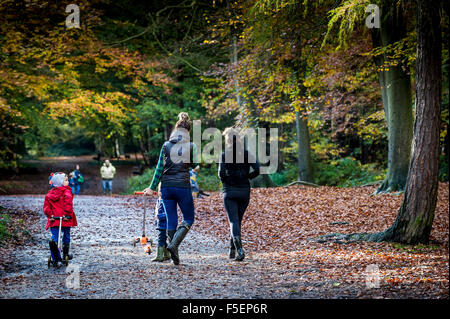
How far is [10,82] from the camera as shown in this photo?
11672mm

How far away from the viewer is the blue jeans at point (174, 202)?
19.2 feet

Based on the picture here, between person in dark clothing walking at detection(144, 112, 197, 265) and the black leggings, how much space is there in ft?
2.08

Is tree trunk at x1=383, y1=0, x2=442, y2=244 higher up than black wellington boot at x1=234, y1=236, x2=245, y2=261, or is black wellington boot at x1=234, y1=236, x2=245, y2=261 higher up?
tree trunk at x1=383, y1=0, x2=442, y2=244

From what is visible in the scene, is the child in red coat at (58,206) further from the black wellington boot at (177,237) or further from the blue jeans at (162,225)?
the black wellington boot at (177,237)

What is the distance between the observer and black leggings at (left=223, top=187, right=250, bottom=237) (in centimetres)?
627

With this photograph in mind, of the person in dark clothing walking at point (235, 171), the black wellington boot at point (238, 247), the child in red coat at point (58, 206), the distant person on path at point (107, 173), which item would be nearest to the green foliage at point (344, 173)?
the distant person on path at point (107, 173)

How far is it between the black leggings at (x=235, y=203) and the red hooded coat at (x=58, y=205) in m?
2.52

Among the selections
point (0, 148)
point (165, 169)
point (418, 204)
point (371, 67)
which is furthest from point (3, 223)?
point (0, 148)

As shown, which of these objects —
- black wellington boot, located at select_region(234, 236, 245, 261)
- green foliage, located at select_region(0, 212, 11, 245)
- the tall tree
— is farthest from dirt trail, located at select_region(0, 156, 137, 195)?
the tall tree

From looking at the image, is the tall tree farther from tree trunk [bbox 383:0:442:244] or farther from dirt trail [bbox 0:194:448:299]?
tree trunk [bbox 383:0:442:244]

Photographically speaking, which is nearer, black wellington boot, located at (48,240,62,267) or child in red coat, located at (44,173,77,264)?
black wellington boot, located at (48,240,62,267)

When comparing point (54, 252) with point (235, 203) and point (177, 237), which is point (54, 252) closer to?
point (177, 237)
